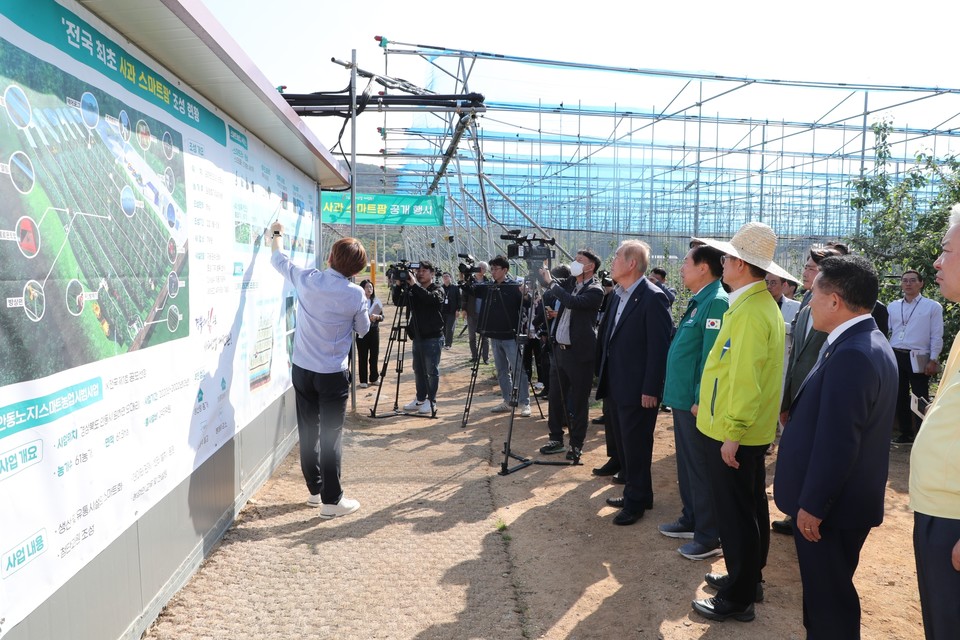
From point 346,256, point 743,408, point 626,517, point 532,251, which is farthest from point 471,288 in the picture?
point 743,408

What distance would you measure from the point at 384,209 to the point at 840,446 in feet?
23.5

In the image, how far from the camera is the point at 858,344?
7.08 feet

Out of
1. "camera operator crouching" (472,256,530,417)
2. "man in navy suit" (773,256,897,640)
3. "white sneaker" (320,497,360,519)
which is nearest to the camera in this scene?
"man in navy suit" (773,256,897,640)

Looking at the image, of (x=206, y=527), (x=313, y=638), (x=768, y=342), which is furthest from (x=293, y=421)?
(x=768, y=342)

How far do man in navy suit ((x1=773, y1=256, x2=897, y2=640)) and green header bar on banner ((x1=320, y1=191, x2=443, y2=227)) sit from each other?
643 centimetres

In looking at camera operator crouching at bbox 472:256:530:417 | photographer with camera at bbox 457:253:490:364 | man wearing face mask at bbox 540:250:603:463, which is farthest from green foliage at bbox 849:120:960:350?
photographer with camera at bbox 457:253:490:364

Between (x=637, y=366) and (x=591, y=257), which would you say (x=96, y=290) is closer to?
(x=637, y=366)

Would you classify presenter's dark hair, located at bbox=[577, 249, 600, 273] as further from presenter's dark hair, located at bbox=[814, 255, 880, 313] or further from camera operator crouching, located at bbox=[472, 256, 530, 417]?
presenter's dark hair, located at bbox=[814, 255, 880, 313]

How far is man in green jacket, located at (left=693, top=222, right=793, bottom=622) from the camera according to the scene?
2691 millimetres

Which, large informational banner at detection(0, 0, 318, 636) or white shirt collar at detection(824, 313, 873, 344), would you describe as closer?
large informational banner at detection(0, 0, 318, 636)

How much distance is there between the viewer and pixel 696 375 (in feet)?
11.4

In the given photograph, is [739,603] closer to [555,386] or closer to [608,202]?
[555,386]

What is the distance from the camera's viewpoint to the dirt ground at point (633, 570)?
2.89 meters

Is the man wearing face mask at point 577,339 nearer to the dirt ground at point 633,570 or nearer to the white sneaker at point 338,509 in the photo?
the dirt ground at point 633,570
